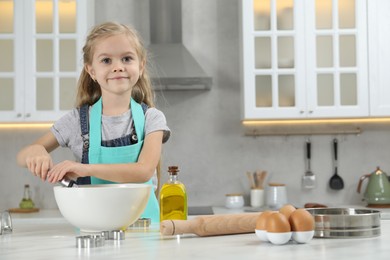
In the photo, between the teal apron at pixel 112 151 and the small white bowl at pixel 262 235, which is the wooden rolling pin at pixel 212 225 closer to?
the small white bowl at pixel 262 235

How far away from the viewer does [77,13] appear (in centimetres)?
414

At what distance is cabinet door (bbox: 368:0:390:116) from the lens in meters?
4.11

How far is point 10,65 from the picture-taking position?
4.12m

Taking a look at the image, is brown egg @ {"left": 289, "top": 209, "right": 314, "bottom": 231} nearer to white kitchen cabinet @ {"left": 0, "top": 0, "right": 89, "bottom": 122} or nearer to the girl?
the girl

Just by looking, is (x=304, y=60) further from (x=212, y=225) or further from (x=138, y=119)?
(x=212, y=225)

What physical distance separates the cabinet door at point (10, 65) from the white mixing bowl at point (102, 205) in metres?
2.53

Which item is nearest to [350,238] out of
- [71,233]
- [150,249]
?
[150,249]

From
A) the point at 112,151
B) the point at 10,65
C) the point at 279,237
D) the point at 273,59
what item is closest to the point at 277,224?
the point at 279,237

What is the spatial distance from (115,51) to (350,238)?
1.01 meters

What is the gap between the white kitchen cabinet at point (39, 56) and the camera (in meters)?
4.09

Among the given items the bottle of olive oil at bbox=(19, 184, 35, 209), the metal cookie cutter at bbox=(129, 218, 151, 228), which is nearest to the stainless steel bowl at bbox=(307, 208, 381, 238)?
the metal cookie cutter at bbox=(129, 218, 151, 228)

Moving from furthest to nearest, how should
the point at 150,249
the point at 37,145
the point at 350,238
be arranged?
the point at 37,145 → the point at 350,238 → the point at 150,249

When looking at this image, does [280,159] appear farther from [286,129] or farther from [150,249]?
[150,249]

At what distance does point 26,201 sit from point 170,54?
4.26 feet
